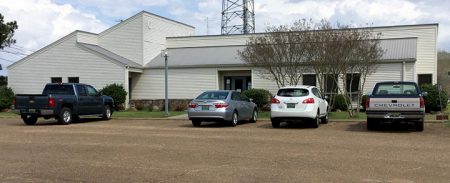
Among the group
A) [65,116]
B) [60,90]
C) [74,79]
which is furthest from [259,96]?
[74,79]

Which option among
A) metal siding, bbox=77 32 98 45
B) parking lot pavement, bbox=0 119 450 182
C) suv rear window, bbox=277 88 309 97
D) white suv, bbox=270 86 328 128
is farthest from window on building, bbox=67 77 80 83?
suv rear window, bbox=277 88 309 97

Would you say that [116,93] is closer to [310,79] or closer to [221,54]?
[221,54]

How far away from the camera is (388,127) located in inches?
718

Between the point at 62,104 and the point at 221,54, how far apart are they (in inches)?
605

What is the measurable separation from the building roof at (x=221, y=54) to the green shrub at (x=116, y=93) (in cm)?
317

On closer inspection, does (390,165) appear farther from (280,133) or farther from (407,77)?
(407,77)

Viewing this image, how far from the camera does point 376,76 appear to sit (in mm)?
29219

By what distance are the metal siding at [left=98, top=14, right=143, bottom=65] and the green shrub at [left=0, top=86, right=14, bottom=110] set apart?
726 centimetres

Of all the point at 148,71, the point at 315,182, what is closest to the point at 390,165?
the point at 315,182

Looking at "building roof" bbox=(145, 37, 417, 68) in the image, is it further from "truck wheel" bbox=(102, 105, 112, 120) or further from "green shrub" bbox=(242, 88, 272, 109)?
"truck wheel" bbox=(102, 105, 112, 120)

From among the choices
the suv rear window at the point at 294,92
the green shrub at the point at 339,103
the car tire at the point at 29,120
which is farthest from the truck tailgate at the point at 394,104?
the car tire at the point at 29,120

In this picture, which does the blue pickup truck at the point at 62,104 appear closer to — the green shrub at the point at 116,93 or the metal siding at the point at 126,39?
the green shrub at the point at 116,93

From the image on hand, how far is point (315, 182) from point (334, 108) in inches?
838

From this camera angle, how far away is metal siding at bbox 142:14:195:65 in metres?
35.5
